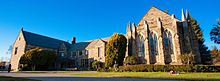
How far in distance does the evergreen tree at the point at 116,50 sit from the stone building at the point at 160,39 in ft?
6.71

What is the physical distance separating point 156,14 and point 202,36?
20.4 m

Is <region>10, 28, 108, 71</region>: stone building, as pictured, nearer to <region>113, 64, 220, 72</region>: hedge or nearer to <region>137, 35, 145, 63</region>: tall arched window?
<region>137, 35, 145, 63</region>: tall arched window

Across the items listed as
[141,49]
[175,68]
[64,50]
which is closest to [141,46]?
[141,49]

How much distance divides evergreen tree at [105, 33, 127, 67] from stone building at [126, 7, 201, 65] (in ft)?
6.71

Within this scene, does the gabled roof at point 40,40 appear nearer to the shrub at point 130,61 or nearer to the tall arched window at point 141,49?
the shrub at point 130,61

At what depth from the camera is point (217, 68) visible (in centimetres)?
2417

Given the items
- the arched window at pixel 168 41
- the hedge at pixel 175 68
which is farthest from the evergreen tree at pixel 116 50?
the arched window at pixel 168 41

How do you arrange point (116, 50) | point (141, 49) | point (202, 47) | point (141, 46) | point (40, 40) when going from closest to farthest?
point (116, 50), point (141, 49), point (141, 46), point (202, 47), point (40, 40)

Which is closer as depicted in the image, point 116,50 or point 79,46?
point 116,50

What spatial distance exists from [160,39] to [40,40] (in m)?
35.9

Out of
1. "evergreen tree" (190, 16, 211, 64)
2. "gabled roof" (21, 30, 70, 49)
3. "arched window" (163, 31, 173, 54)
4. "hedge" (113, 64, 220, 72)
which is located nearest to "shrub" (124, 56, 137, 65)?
"hedge" (113, 64, 220, 72)

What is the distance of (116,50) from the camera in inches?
1521

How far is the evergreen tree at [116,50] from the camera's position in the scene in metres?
38.4

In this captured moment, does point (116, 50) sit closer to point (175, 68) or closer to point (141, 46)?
point (141, 46)
